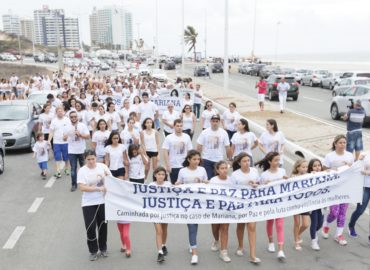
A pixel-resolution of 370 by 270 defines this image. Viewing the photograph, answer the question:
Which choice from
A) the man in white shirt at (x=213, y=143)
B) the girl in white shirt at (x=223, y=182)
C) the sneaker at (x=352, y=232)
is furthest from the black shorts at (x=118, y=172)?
the sneaker at (x=352, y=232)

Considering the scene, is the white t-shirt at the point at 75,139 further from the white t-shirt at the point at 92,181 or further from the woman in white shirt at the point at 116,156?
the white t-shirt at the point at 92,181

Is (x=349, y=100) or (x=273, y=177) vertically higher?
(x=273, y=177)

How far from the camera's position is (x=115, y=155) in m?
7.36

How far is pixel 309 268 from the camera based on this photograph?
5809 mm

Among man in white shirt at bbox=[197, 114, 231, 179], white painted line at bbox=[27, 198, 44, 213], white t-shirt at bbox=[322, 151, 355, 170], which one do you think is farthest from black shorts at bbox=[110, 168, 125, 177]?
white t-shirt at bbox=[322, 151, 355, 170]

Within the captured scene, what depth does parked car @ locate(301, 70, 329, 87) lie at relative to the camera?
39.1 metres

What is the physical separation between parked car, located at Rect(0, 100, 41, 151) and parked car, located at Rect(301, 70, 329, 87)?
29.3 m

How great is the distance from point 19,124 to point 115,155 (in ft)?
23.4

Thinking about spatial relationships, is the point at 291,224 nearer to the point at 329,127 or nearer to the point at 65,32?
the point at 329,127

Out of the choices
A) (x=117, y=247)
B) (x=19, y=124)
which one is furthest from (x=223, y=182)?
(x=19, y=124)

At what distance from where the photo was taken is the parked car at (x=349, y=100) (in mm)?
16703

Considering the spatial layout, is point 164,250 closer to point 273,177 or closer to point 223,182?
point 223,182

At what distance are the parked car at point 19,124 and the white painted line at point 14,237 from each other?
6.15m

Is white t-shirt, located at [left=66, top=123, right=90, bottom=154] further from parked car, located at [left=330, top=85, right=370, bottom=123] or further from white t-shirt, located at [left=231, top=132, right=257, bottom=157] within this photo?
parked car, located at [left=330, top=85, right=370, bottom=123]
